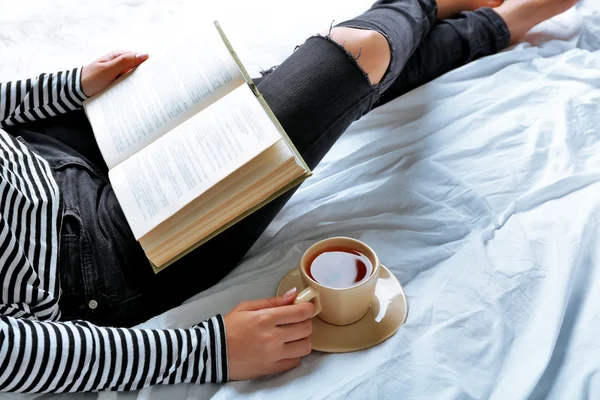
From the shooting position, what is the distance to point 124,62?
85 centimetres

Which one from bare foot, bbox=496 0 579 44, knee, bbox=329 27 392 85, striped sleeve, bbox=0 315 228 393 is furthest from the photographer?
bare foot, bbox=496 0 579 44

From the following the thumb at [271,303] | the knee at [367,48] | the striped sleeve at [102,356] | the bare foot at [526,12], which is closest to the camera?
the striped sleeve at [102,356]

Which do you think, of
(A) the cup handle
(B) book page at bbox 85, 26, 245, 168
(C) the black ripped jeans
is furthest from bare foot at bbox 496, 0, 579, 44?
(A) the cup handle

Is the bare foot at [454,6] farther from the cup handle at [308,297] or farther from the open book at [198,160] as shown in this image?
the cup handle at [308,297]

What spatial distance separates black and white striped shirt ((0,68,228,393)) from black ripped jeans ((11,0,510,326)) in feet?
0.11

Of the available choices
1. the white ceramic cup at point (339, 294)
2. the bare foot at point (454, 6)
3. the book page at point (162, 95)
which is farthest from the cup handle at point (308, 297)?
the bare foot at point (454, 6)

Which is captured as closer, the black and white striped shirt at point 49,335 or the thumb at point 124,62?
the black and white striped shirt at point 49,335

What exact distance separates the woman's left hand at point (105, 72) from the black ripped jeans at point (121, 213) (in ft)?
0.21

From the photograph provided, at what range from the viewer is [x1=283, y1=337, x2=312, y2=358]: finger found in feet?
2.11

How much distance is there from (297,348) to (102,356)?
20 cm

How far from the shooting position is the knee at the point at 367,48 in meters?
0.78

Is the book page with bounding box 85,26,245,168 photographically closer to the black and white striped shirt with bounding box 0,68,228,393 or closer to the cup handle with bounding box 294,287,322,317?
the black and white striped shirt with bounding box 0,68,228,393

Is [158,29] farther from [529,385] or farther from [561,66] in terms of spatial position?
[529,385]

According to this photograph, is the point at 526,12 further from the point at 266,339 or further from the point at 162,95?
the point at 266,339
